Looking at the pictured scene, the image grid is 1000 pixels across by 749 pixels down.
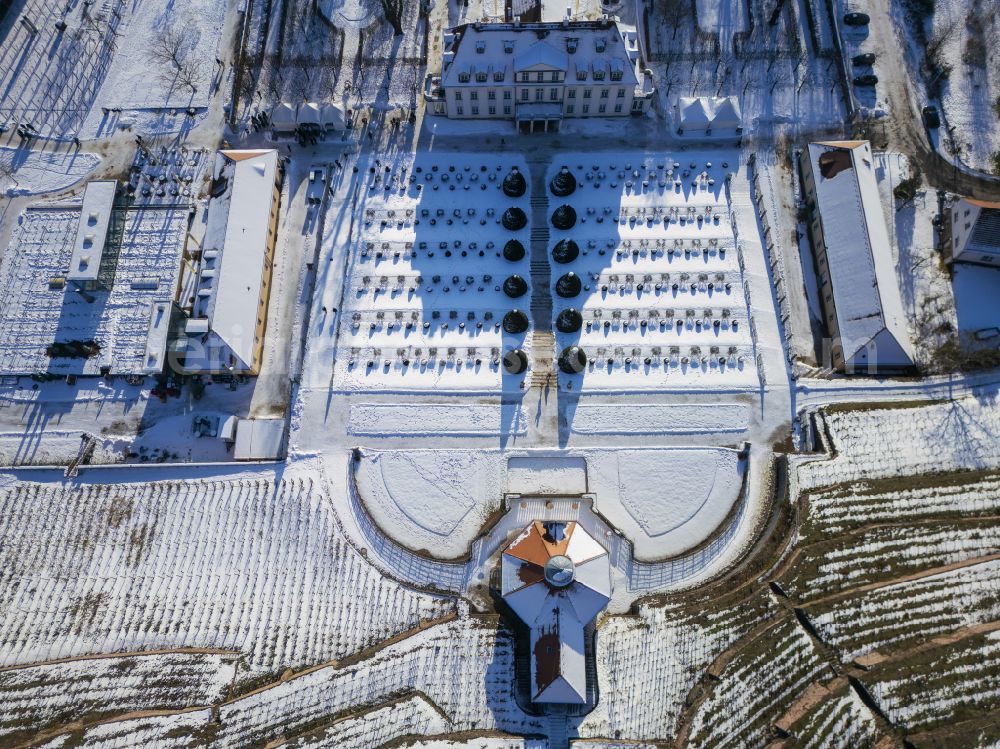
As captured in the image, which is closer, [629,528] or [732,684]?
[732,684]

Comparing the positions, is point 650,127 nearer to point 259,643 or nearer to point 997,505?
point 997,505

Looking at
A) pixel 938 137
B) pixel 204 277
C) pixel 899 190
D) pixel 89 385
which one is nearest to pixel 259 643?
pixel 89 385

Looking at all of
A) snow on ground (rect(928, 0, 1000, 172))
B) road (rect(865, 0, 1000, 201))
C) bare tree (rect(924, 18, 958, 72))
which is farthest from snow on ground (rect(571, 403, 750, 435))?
bare tree (rect(924, 18, 958, 72))

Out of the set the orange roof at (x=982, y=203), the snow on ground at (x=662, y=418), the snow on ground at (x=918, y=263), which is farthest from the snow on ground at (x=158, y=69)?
the orange roof at (x=982, y=203)

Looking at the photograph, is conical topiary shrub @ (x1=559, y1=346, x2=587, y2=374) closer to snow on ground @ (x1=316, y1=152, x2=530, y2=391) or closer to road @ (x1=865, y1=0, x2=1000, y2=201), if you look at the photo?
snow on ground @ (x1=316, y1=152, x2=530, y2=391)

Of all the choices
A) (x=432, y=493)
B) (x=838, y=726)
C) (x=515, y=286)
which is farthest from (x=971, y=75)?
(x=432, y=493)
